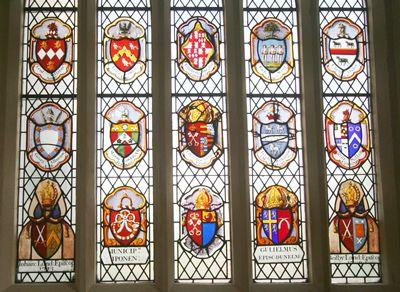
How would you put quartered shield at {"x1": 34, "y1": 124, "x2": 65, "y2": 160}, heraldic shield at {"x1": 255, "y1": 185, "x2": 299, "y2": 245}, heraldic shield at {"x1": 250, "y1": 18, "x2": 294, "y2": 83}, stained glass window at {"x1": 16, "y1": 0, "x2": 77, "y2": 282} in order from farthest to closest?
heraldic shield at {"x1": 250, "y1": 18, "x2": 294, "y2": 83}
quartered shield at {"x1": 34, "y1": 124, "x2": 65, "y2": 160}
heraldic shield at {"x1": 255, "y1": 185, "x2": 299, "y2": 245}
stained glass window at {"x1": 16, "y1": 0, "x2": 77, "y2": 282}

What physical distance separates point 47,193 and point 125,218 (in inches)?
30.8

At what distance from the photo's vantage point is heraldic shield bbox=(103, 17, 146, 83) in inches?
270

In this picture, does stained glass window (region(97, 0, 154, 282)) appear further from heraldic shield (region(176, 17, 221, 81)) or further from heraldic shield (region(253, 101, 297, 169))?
heraldic shield (region(253, 101, 297, 169))

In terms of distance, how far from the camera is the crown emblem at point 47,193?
654 centimetres

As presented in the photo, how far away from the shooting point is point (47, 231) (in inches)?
255

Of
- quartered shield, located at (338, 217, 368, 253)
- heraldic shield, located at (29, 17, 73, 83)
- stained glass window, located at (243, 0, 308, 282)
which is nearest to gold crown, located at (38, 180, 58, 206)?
heraldic shield, located at (29, 17, 73, 83)

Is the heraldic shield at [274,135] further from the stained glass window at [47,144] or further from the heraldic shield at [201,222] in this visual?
the stained glass window at [47,144]

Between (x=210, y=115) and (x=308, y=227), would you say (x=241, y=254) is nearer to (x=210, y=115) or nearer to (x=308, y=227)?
(x=308, y=227)

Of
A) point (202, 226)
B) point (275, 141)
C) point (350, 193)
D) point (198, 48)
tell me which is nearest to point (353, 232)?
point (350, 193)

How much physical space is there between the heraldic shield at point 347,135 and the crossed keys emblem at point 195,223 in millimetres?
1459

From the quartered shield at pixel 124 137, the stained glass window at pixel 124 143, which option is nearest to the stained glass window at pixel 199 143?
the stained glass window at pixel 124 143

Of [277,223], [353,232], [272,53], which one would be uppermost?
[272,53]

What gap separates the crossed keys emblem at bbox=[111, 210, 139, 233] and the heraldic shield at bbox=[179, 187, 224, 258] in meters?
0.46

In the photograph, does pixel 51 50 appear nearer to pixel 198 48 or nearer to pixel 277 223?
pixel 198 48
